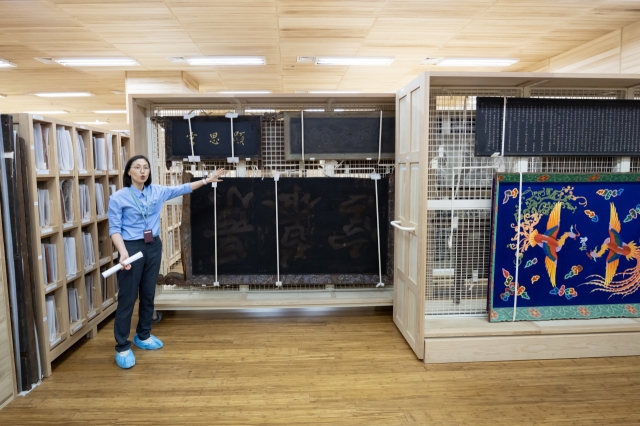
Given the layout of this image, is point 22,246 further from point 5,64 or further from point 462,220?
point 5,64

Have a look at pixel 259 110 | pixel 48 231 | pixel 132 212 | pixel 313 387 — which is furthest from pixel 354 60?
pixel 313 387

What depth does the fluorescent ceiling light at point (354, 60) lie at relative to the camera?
590cm

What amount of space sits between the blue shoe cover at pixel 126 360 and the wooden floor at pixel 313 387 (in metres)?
0.05

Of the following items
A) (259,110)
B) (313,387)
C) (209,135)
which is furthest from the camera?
(259,110)

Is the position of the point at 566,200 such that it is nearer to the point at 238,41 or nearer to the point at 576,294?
the point at 576,294

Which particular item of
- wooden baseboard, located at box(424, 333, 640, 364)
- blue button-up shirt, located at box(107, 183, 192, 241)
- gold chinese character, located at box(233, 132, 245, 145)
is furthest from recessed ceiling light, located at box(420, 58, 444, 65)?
blue button-up shirt, located at box(107, 183, 192, 241)

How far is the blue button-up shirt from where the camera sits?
9.37 feet

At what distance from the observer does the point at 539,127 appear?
304cm

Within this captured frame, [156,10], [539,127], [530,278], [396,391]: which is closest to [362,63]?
[156,10]

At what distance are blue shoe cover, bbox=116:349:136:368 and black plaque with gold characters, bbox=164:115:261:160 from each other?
1.71 m

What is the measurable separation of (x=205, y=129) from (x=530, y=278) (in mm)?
2991

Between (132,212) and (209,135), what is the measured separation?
3.60 ft

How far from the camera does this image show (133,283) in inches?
116

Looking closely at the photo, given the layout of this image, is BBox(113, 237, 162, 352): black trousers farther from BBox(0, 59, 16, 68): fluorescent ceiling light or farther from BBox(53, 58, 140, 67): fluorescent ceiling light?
BBox(0, 59, 16, 68): fluorescent ceiling light
